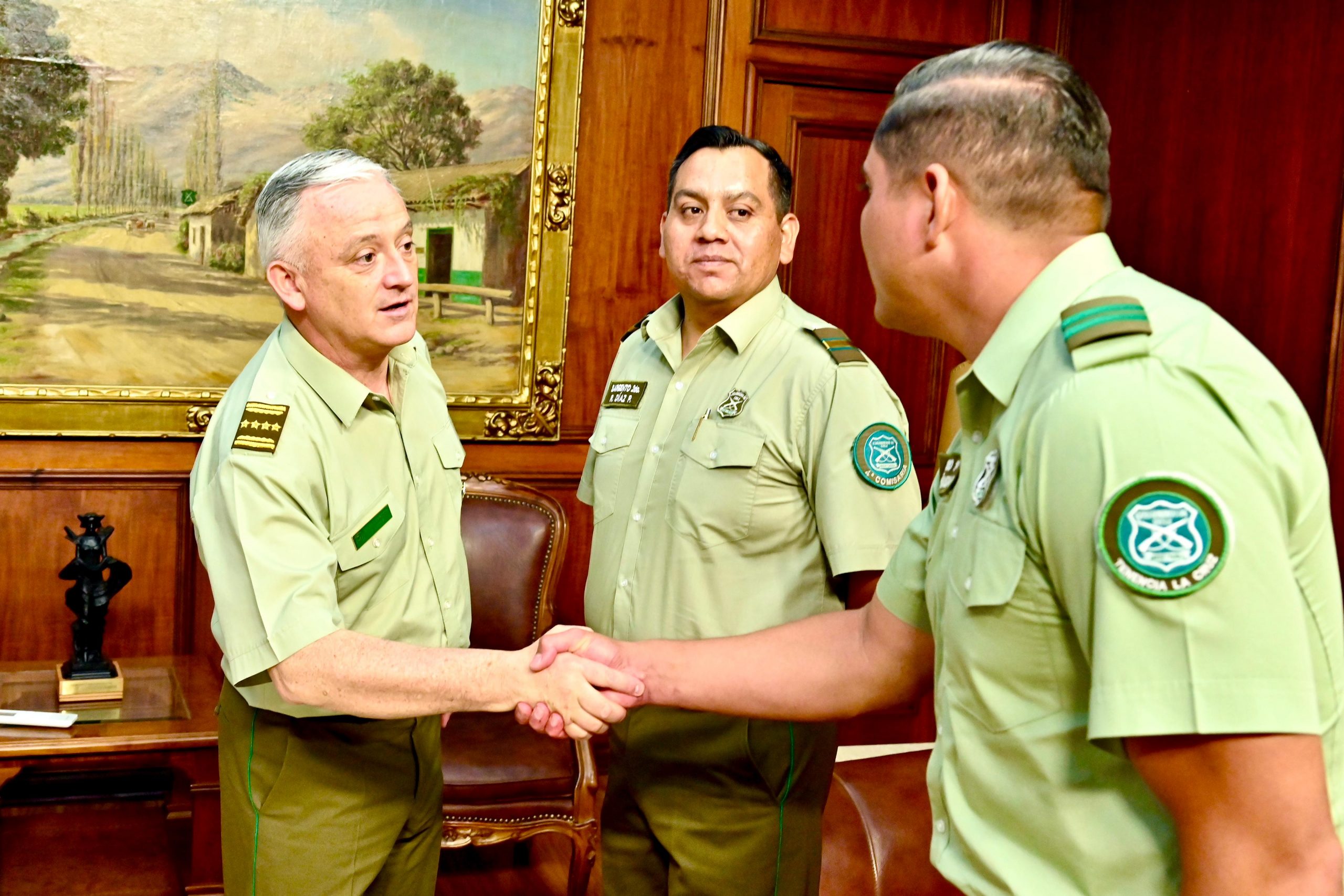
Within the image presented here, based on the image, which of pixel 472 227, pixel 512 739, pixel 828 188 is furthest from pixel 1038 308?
pixel 828 188

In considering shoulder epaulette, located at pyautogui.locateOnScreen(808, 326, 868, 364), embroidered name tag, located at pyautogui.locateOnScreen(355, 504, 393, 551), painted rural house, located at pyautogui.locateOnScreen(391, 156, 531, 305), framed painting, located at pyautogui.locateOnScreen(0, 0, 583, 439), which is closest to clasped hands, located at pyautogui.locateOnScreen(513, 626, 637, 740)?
embroidered name tag, located at pyautogui.locateOnScreen(355, 504, 393, 551)

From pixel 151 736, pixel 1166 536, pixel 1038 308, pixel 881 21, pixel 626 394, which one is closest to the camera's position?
pixel 1166 536

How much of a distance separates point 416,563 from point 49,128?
2.17 metres

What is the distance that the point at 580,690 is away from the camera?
193 centimetres

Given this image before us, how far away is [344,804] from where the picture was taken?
187cm

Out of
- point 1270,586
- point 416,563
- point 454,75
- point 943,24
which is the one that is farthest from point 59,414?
point 1270,586

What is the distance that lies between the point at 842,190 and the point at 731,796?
2556 mm

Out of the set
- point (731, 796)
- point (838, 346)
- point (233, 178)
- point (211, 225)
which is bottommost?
point (731, 796)

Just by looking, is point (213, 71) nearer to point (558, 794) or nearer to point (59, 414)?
point (59, 414)

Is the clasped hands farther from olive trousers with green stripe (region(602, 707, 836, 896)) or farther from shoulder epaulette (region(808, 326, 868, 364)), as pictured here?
shoulder epaulette (region(808, 326, 868, 364))

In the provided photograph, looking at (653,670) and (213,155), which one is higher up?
(213,155)

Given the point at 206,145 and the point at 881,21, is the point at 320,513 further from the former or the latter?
the point at 881,21

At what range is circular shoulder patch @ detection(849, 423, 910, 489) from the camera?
6.70ft

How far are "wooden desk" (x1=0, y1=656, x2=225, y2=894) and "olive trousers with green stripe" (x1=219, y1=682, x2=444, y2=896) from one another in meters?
0.75
